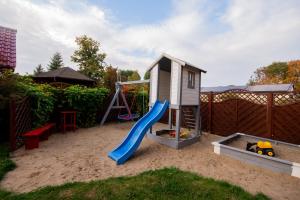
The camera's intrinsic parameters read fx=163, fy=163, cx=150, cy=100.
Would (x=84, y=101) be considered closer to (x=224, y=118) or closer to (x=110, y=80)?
(x=224, y=118)

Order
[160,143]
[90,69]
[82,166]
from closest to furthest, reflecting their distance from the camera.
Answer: [82,166]
[160,143]
[90,69]

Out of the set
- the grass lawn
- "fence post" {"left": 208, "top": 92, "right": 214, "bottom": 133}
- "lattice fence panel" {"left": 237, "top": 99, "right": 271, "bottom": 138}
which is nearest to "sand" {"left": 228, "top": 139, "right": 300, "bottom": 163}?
"lattice fence panel" {"left": 237, "top": 99, "right": 271, "bottom": 138}

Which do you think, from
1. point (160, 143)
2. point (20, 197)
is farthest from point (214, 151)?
point (20, 197)

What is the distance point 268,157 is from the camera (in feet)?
11.5

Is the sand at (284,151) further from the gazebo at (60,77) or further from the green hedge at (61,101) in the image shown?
the gazebo at (60,77)

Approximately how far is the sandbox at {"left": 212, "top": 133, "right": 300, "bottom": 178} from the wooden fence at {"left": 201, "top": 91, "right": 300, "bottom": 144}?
0.43 metres

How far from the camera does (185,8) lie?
6.20 m

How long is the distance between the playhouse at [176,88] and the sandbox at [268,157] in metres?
1.12

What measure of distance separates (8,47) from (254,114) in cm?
1145

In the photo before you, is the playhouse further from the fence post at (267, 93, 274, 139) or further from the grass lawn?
the fence post at (267, 93, 274, 139)

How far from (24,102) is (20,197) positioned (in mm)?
3333

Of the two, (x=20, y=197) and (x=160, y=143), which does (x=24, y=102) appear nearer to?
(x=20, y=197)

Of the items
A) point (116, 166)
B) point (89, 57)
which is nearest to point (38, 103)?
point (116, 166)

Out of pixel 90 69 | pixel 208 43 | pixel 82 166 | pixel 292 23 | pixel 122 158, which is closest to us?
pixel 82 166
